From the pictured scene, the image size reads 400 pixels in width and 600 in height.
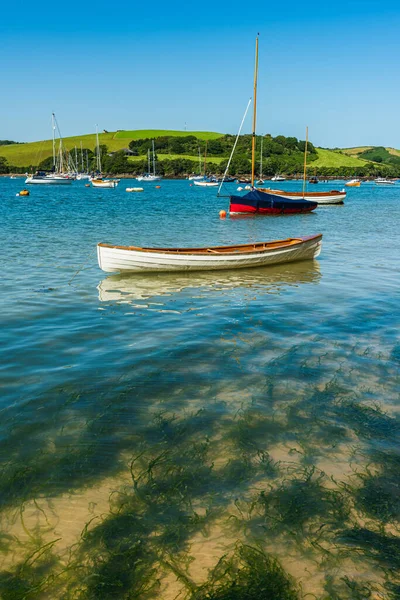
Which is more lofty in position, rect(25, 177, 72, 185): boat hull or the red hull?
rect(25, 177, 72, 185): boat hull

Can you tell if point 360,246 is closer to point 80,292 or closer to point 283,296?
point 283,296

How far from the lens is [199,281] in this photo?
20016 mm

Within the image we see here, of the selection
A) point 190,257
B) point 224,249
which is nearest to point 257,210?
point 224,249

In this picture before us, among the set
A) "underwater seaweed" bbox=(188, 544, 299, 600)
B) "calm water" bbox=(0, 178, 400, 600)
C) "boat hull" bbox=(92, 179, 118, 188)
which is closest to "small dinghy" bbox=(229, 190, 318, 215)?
"calm water" bbox=(0, 178, 400, 600)

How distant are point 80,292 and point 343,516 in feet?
44.3

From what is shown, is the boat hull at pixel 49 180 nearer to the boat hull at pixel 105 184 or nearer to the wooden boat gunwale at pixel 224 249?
the boat hull at pixel 105 184

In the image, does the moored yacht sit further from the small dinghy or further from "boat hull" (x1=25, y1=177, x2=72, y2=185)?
the small dinghy

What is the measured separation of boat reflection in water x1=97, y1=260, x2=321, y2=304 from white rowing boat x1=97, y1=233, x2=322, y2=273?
0.34 metres

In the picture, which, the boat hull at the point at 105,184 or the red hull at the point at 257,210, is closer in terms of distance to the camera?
the red hull at the point at 257,210

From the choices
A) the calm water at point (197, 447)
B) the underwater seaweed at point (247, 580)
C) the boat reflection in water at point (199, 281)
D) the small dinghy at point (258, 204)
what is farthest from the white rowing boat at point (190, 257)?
the small dinghy at point (258, 204)

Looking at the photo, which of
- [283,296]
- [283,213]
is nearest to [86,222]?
[283,213]

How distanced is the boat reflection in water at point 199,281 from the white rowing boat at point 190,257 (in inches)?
13.2

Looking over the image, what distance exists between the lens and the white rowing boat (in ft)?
64.1

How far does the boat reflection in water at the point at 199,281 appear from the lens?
17906 mm
